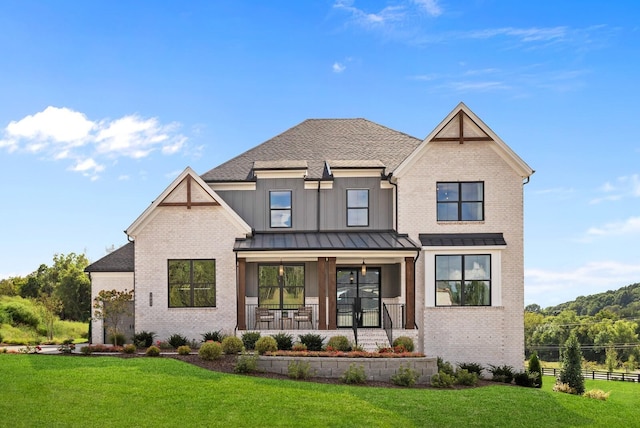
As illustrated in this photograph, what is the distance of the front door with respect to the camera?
25.5 m

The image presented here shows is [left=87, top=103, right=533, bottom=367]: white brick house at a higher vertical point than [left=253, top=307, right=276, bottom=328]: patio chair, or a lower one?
higher

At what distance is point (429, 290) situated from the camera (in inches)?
934

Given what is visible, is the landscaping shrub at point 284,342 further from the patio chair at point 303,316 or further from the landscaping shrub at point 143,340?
the landscaping shrub at point 143,340

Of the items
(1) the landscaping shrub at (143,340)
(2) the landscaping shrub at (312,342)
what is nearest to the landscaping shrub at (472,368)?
(2) the landscaping shrub at (312,342)

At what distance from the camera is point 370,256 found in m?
24.0

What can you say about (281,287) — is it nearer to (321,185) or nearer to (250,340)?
(250,340)

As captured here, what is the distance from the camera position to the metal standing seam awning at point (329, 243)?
23.7 meters

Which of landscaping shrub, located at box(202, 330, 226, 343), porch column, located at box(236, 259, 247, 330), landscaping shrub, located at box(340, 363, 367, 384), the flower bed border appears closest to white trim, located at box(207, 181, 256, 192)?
→ porch column, located at box(236, 259, 247, 330)

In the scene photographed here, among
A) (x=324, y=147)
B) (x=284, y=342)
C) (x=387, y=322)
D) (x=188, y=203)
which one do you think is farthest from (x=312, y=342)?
(x=324, y=147)

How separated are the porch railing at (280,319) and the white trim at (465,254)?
4.57 meters

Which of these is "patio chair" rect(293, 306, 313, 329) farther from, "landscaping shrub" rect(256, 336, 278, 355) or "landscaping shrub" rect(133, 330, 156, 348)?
"landscaping shrub" rect(133, 330, 156, 348)

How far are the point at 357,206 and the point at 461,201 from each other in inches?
171

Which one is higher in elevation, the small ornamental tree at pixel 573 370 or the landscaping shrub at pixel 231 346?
the landscaping shrub at pixel 231 346

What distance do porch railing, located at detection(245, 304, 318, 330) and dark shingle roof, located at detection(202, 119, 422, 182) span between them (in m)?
5.53
